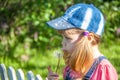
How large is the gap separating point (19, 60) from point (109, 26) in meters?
1.58

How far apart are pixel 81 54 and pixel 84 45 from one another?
0.05 meters

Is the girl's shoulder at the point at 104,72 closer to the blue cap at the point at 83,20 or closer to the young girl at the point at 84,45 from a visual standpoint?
the young girl at the point at 84,45

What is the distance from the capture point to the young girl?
2.51 metres

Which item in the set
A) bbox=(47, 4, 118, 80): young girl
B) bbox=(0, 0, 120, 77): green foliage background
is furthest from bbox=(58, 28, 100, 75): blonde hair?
bbox=(0, 0, 120, 77): green foliage background

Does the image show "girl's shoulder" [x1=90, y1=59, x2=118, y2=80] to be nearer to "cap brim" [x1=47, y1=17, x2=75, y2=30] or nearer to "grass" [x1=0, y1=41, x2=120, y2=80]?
"cap brim" [x1=47, y1=17, x2=75, y2=30]

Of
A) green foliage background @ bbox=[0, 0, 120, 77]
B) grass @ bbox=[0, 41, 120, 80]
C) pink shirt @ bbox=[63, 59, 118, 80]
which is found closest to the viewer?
pink shirt @ bbox=[63, 59, 118, 80]

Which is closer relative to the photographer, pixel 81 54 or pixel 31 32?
pixel 81 54

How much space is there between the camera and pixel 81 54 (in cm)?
251

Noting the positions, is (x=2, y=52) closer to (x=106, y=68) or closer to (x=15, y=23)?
(x=15, y=23)

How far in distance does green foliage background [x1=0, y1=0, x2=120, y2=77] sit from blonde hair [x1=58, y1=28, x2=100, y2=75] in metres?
3.37

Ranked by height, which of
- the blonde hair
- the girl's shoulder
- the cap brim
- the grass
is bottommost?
the grass

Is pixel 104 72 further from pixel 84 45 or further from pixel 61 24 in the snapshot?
pixel 61 24

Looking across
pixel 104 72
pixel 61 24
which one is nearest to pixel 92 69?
pixel 104 72

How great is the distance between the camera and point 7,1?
6227 mm
